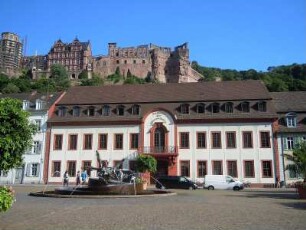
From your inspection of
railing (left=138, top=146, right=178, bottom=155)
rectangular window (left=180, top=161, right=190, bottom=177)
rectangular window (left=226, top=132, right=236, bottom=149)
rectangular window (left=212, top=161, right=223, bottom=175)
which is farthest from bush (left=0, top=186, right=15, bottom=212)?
rectangular window (left=226, top=132, right=236, bottom=149)

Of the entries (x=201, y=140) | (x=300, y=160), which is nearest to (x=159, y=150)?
(x=201, y=140)

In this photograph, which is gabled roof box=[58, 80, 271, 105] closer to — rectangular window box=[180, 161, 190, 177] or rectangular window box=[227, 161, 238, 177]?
rectangular window box=[227, 161, 238, 177]

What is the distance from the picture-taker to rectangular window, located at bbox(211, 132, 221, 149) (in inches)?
1753

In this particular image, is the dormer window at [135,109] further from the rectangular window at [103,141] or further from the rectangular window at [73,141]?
the rectangular window at [73,141]

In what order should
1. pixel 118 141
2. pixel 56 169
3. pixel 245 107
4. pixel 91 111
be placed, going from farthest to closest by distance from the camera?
pixel 91 111 → pixel 56 169 → pixel 118 141 → pixel 245 107

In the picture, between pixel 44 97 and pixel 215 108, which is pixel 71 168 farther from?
pixel 215 108

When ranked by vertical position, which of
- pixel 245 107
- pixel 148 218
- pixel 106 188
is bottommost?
pixel 148 218

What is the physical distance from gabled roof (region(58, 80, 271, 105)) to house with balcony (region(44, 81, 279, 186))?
13 cm

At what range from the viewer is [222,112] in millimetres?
45500

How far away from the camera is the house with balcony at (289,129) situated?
4212cm

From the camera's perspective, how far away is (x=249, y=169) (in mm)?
43250

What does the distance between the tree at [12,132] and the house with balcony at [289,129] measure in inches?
1178

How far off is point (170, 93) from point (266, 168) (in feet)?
51.9

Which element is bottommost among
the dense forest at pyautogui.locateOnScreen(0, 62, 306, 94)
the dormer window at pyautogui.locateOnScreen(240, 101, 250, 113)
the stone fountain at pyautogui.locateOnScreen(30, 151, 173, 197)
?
the stone fountain at pyautogui.locateOnScreen(30, 151, 173, 197)
